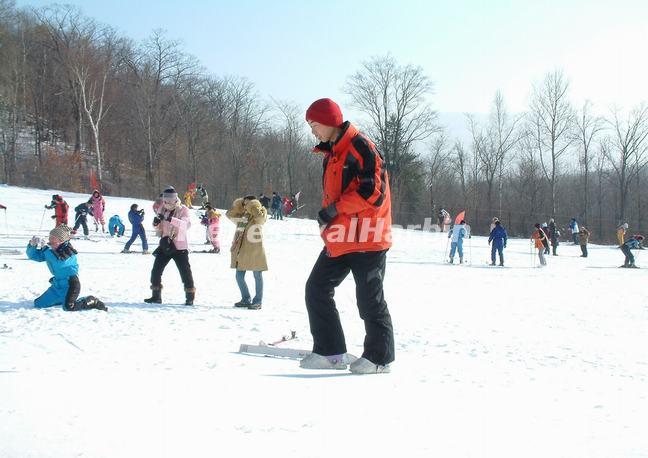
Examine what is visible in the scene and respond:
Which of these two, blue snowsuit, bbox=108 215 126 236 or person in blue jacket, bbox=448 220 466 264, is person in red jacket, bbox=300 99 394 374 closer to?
person in blue jacket, bbox=448 220 466 264

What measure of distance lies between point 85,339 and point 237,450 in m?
3.41

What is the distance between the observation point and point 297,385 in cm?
346

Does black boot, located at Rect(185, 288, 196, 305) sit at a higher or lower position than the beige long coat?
lower

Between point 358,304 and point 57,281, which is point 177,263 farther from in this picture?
point 358,304

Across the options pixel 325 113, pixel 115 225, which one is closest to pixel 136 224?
pixel 115 225

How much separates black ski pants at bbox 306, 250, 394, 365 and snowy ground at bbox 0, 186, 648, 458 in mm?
232

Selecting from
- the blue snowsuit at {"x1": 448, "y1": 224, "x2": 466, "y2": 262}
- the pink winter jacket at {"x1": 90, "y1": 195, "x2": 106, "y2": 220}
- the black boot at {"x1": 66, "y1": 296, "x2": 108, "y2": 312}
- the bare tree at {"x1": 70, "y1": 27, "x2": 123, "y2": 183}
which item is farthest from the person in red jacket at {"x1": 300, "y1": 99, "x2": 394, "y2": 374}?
the bare tree at {"x1": 70, "y1": 27, "x2": 123, "y2": 183}

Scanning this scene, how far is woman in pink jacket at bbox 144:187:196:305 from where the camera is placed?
317 inches

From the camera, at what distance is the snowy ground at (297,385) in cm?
250

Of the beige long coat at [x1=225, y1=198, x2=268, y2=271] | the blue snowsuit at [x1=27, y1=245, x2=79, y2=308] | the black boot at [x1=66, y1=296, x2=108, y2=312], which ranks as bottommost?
the black boot at [x1=66, y1=296, x2=108, y2=312]

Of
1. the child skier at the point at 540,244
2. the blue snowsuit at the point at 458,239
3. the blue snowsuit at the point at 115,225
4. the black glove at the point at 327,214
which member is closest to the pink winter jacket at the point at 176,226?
the black glove at the point at 327,214

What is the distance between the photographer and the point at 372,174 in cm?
381

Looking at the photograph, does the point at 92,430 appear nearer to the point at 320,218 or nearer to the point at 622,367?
the point at 320,218

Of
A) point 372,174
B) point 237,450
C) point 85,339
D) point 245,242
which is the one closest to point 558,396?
point 372,174
